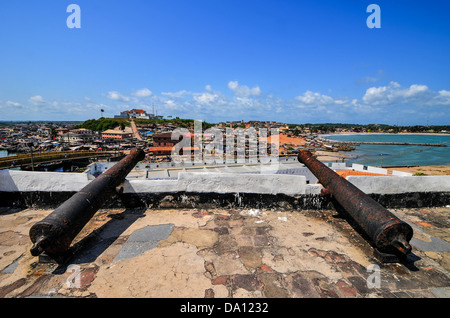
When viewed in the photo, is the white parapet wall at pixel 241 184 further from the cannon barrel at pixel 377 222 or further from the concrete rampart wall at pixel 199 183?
the cannon barrel at pixel 377 222

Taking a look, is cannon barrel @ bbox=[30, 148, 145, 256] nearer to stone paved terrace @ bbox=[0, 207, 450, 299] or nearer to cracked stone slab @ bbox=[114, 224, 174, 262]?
stone paved terrace @ bbox=[0, 207, 450, 299]

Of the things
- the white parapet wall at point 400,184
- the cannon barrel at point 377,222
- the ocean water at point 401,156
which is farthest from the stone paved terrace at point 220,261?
the ocean water at point 401,156

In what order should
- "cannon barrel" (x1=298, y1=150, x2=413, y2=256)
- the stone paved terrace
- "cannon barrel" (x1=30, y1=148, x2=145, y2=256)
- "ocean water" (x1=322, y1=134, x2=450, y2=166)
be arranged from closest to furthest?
1. the stone paved terrace
2. "cannon barrel" (x1=30, y1=148, x2=145, y2=256)
3. "cannon barrel" (x1=298, y1=150, x2=413, y2=256)
4. "ocean water" (x1=322, y1=134, x2=450, y2=166)

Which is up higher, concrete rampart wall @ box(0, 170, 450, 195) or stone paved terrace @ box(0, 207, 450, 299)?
concrete rampart wall @ box(0, 170, 450, 195)

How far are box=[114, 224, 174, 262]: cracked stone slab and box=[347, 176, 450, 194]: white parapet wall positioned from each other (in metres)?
3.53

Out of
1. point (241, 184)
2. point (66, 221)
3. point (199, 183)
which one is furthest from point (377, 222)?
point (66, 221)

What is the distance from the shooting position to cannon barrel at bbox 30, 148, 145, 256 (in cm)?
213

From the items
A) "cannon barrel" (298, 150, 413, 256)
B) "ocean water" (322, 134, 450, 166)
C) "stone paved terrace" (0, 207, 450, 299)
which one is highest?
"cannon barrel" (298, 150, 413, 256)

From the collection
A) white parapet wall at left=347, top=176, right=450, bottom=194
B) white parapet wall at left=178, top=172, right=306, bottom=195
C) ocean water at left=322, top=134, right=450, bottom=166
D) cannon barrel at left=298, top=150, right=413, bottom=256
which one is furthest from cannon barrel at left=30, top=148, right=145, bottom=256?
ocean water at left=322, top=134, right=450, bottom=166

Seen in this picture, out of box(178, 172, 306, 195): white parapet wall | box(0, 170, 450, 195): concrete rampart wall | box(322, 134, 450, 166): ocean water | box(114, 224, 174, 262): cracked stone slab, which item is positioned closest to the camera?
box(114, 224, 174, 262): cracked stone slab
